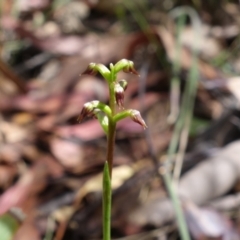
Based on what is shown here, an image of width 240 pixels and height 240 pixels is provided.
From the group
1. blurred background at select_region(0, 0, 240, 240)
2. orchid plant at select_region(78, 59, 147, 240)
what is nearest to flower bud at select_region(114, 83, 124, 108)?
orchid plant at select_region(78, 59, 147, 240)

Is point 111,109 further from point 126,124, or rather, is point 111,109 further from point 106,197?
point 126,124

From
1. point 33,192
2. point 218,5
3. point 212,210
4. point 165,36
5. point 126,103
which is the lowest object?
point 212,210

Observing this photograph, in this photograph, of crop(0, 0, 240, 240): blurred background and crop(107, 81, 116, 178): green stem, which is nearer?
crop(107, 81, 116, 178): green stem

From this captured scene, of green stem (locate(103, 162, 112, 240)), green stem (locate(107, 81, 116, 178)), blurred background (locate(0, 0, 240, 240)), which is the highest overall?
blurred background (locate(0, 0, 240, 240))

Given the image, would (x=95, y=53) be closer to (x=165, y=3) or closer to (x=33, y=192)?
(x=165, y=3)

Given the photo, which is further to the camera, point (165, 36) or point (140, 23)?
point (140, 23)

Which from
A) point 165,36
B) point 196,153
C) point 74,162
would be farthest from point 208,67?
point 74,162

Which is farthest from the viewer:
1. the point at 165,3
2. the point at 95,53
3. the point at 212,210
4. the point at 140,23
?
the point at 165,3

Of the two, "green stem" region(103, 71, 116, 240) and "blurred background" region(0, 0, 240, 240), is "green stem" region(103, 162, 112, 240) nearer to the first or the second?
"green stem" region(103, 71, 116, 240)

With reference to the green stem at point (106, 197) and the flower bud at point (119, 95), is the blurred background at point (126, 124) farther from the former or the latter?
the flower bud at point (119, 95)
